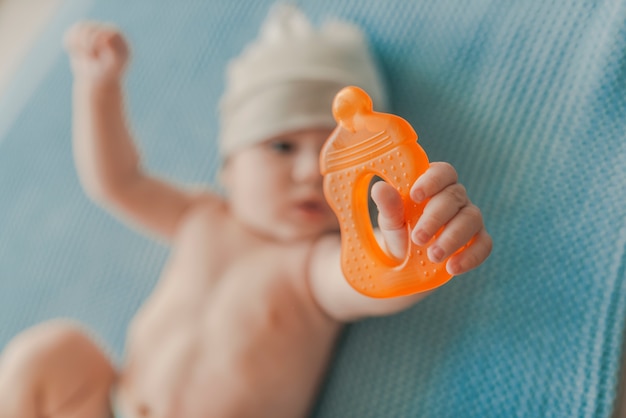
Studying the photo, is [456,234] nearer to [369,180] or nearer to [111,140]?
[369,180]

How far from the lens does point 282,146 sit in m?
0.74

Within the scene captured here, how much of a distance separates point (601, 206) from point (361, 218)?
291 mm

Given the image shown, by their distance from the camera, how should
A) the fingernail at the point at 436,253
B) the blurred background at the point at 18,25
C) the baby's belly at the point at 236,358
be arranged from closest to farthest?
the fingernail at the point at 436,253 < the baby's belly at the point at 236,358 < the blurred background at the point at 18,25

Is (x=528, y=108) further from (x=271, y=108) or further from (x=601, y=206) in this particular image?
(x=271, y=108)

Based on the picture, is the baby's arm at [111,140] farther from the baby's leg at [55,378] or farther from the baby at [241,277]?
the baby's leg at [55,378]

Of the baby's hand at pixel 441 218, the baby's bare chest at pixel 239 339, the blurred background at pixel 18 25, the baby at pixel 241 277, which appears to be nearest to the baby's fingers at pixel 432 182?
the baby's hand at pixel 441 218

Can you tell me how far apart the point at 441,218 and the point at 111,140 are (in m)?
0.52

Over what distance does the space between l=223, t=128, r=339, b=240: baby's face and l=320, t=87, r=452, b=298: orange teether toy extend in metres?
0.22

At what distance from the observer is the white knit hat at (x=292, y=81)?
72 centimetres

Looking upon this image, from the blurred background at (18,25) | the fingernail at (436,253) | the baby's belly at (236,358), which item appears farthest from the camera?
the blurred background at (18,25)

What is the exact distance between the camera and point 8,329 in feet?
3.33

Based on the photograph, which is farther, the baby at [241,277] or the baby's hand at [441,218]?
the baby at [241,277]

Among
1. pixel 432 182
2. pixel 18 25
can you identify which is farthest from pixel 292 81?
pixel 18 25

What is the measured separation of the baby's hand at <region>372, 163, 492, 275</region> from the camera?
0.43m
